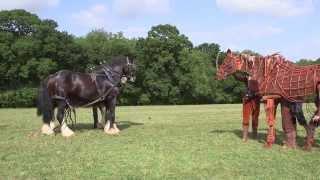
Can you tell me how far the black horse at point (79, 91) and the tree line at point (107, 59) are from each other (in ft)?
138

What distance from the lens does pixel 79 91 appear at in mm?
19094

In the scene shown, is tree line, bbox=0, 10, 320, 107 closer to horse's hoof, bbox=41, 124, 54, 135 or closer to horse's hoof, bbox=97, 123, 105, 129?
horse's hoof, bbox=97, 123, 105, 129

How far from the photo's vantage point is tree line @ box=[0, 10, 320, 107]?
62.2 m

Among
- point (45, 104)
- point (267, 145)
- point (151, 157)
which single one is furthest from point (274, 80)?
point (45, 104)

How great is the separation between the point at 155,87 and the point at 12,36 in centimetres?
1875

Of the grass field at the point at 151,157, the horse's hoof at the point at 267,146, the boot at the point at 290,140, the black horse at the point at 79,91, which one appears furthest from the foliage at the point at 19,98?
the boot at the point at 290,140

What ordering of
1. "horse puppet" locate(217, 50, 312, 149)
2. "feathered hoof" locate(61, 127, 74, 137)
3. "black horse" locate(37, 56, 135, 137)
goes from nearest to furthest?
"horse puppet" locate(217, 50, 312, 149) < "feathered hoof" locate(61, 127, 74, 137) < "black horse" locate(37, 56, 135, 137)

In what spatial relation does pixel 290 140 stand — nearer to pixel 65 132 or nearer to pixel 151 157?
pixel 151 157

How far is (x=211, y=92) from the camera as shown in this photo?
75938mm

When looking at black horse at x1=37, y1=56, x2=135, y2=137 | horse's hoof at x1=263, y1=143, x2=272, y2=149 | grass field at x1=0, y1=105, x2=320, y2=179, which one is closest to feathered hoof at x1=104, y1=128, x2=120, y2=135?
black horse at x1=37, y1=56, x2=135, y2=137

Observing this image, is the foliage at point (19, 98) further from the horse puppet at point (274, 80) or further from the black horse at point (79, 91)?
the horse puppet at point (274, 80)

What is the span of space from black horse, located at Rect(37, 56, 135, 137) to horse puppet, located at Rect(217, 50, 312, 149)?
4937 mm

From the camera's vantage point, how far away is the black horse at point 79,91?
61.6ft

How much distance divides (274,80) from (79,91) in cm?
706
